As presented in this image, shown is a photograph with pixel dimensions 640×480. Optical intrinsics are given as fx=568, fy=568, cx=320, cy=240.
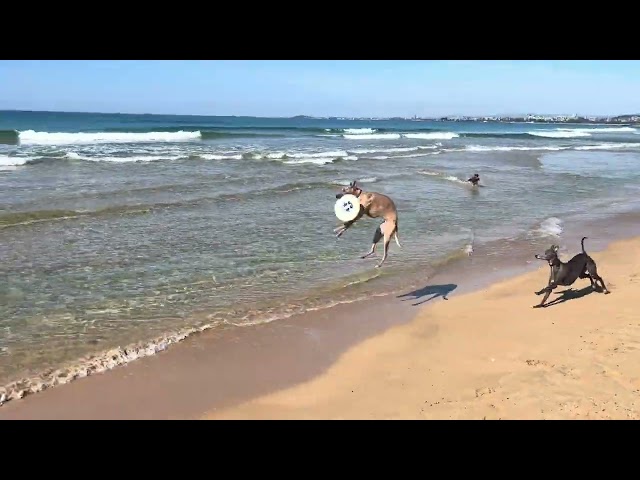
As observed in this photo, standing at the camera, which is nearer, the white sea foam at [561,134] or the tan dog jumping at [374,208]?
the tan dog jumping at [374,208]

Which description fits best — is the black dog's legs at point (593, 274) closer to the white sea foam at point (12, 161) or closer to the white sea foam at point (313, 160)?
the white sea foam at point (313, 160)

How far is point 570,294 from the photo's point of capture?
10.3m

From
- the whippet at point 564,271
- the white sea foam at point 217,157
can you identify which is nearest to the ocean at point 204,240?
the whippet at point 564,271

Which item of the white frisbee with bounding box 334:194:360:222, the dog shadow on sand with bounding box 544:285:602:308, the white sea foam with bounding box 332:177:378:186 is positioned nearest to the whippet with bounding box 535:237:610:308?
the dog shadow on sand with bounding box 544:285:602:308

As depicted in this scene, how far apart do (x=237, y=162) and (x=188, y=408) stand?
26082 millimetres

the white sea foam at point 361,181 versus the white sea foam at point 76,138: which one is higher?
the white sea foam at point 76,138

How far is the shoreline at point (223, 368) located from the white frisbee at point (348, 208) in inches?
66.6

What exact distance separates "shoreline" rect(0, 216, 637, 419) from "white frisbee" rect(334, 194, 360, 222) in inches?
66.6

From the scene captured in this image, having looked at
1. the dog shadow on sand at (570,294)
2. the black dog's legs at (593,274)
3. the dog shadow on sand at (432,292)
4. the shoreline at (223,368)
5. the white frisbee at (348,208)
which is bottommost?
the shoreline at (223,368)

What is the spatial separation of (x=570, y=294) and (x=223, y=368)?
6547 mm

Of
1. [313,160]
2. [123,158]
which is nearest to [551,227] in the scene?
[313,160]

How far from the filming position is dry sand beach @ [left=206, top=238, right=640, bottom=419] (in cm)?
611

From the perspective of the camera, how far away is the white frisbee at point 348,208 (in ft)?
27.9

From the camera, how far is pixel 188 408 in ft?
20.8
